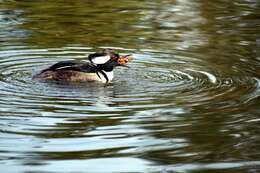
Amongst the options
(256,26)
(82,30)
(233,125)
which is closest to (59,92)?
(233,125)

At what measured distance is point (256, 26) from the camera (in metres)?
16.2

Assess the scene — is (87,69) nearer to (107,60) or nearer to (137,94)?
(107,60)

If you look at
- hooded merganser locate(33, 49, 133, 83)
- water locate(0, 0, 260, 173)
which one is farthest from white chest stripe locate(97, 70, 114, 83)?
water locate(0, 0, 260, 173)

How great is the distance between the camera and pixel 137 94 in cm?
1084

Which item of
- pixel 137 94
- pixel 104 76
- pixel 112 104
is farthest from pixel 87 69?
pixel 112 104

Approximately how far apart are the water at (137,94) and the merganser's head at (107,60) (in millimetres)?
249

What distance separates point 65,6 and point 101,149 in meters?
10.2

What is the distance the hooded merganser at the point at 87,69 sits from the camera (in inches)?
460

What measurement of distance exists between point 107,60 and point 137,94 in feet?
4.08

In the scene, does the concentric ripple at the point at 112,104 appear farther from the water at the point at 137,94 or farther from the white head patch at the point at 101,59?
the white head patch at the point at 101,59

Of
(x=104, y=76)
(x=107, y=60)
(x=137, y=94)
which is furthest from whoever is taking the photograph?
(x=107, y=60)

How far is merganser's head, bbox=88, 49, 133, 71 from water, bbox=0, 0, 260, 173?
0.82ft

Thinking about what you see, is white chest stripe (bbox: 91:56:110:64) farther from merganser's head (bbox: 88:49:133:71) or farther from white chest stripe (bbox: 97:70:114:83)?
white chest stripe (bbox: 97:70:114:83)

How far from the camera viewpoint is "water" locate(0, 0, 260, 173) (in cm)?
834
